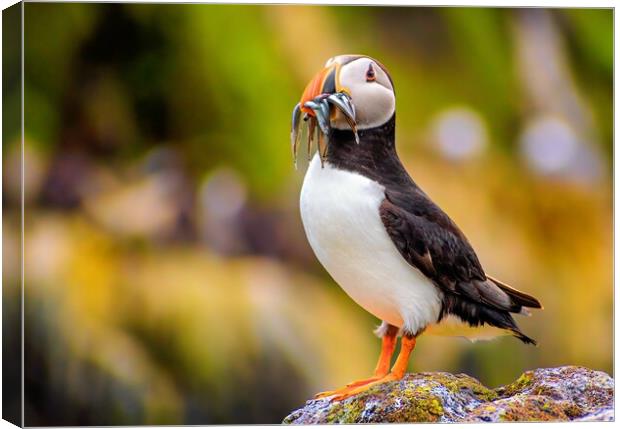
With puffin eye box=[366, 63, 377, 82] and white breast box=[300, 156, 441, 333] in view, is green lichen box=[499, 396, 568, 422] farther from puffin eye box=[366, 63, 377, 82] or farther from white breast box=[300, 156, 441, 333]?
puffin eye box=[366, 63, 377, 82]

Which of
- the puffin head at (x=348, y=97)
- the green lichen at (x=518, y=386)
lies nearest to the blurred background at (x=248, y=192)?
the green lichen at (x=518, y=386)

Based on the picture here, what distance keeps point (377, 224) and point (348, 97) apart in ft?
2.07

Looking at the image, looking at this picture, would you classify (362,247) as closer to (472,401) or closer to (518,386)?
(472,401)

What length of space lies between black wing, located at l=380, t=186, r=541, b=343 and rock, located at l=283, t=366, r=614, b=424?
0.94 feet

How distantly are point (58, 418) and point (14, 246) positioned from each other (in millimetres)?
928

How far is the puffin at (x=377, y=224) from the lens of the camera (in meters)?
6.23

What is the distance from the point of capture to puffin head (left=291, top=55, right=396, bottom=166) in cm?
628

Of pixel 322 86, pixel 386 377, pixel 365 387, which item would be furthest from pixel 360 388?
pixel 322 86

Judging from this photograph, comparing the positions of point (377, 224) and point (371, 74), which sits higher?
point (371, 74)

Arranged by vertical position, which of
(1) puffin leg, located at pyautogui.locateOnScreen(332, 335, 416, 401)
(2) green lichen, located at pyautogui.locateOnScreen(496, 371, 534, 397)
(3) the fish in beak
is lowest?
(2) green lichen, located at pyautogui.locateOnScreen(496, 371, 534, 397)

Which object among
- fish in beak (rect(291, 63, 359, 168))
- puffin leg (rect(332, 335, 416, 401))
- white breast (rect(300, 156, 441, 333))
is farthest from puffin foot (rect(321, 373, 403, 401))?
fish in beak (rect(291, 63, 359, 168))

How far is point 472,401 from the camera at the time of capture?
646 centimetres

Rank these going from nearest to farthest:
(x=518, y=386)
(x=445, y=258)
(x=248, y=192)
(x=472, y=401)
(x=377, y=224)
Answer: (x=377, y=224) < (x=445, y=258) < (x=472, y=401) < (x=518, y=386) < (x=248, y=192)

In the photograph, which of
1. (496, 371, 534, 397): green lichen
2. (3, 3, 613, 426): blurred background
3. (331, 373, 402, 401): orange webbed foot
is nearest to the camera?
(331, 373, 402, 401): orange webbed foot
